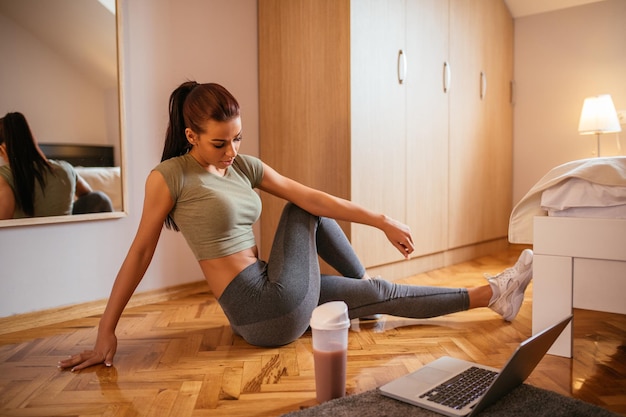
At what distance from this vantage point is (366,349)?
68.8 inches

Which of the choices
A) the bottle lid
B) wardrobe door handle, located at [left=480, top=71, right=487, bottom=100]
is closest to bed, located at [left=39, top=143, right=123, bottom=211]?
the bottle lid

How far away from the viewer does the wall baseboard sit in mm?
2088

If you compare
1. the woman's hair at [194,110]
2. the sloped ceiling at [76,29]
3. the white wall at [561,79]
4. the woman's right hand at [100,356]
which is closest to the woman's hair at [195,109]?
the woman's hair at [194,110]

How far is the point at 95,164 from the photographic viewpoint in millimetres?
2309

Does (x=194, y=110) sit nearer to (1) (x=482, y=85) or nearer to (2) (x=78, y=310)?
(2) (x=78, y=310)

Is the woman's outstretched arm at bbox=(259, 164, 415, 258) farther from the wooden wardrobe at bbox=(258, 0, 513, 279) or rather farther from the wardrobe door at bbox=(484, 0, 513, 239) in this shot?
the wardrobe door at bbox=(484, 0, 513, 239)

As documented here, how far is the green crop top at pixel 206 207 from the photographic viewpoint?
164 centimetres

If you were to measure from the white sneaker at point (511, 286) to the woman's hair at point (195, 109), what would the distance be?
1086 millimetres

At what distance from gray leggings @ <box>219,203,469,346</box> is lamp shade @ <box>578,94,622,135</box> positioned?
75.9 inches

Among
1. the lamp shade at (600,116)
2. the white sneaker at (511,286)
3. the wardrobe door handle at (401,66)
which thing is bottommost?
the white sneaker at (511,286)

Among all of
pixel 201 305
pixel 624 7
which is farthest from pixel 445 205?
pixel 624 7

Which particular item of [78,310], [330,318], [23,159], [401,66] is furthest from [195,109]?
[401,66]

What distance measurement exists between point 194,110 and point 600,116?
8.75ft

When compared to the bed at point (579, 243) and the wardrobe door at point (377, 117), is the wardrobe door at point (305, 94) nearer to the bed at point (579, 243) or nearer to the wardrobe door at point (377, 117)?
the wardrobe door at point (377, 117)
